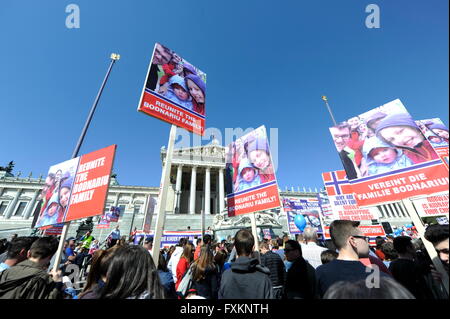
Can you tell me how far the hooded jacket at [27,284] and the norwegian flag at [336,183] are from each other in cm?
953

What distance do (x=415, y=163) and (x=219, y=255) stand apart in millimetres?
4445

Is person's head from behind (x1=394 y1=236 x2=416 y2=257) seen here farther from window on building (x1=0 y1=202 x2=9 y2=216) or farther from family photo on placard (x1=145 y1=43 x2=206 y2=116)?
window on building (x1=0 y1=202 x2=9 y2=216)

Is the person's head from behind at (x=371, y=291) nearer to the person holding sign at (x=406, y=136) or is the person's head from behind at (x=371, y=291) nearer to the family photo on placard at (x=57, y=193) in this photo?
the person holding sign at (x=406, y=136)

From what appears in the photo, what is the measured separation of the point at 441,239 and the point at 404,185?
1.37m

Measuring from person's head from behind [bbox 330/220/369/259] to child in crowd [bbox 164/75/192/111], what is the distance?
4283mm

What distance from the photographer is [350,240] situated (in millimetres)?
2119

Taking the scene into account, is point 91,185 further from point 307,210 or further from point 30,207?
point 30,207

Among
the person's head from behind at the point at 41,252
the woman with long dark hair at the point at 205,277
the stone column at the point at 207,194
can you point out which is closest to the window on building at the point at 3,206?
the stone column at the point at 207,194

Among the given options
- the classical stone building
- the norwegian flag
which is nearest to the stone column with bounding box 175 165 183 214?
the classical stone building

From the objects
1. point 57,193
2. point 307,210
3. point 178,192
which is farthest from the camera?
point 178,192

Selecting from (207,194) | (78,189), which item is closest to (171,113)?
(78,189)

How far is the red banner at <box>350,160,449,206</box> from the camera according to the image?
2893 mm
